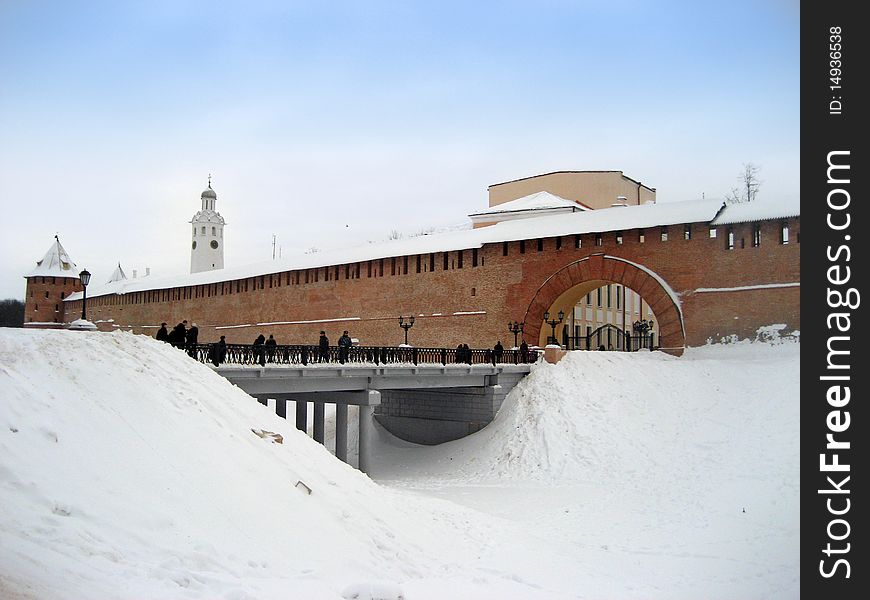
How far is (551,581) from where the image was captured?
808cm

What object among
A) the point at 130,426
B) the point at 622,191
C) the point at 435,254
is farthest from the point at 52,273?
the point at 130,426

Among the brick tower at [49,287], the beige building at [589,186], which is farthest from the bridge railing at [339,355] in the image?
the brick tower at [49,287]

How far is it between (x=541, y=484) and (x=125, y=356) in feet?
29.8

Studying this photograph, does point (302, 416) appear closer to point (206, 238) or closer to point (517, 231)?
point (517, 231)

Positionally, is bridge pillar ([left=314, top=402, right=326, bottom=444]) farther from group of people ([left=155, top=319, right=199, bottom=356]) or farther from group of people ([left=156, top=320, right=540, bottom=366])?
group of people ([left=155, top=319, right=199, bottom=356])

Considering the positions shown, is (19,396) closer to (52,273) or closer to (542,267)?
(542,267)

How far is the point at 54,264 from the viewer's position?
44375mm

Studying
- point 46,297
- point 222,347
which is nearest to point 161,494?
point 222,347

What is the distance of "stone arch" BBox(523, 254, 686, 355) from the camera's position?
20.9 meters

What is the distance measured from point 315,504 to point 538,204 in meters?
25.1

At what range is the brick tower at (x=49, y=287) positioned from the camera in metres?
44.4

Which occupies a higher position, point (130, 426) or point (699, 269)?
point (699, 269)

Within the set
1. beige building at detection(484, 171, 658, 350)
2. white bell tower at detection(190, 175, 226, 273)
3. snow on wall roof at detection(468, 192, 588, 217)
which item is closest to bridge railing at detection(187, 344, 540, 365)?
beige building at detection(484, 171, 658, 350)

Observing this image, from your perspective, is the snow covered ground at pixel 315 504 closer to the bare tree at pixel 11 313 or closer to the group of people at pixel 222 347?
the group of people at pixel 222 347
